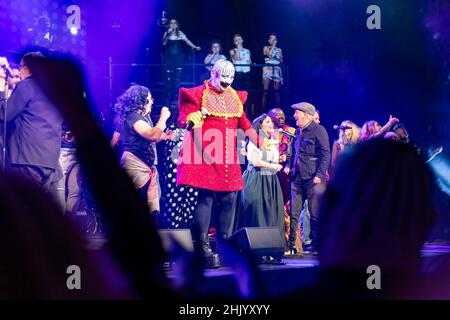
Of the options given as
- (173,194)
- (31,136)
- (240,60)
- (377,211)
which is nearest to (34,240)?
(377,211)

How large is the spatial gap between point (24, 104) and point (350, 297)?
3.35 m

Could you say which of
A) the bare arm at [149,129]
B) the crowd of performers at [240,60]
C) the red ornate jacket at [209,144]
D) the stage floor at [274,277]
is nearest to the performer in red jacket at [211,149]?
the red ornate jacket at [209,144]

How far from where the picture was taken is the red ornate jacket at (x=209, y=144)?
4449 mm

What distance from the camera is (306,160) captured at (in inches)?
230

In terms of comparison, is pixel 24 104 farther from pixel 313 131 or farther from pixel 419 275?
→ pixel 419 275

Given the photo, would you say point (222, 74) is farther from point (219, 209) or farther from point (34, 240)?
point (34, 240)

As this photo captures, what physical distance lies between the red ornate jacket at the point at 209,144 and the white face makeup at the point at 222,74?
49 mm

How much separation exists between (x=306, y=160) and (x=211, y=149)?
157 cm

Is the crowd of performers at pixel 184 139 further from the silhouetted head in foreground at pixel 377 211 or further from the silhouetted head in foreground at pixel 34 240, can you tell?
the silhouetted head in foreground at pixel 34 240

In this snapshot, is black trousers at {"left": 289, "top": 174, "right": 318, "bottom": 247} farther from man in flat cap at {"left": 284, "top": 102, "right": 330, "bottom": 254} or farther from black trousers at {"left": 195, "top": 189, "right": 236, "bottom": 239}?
black trousers at {"left": 195, "top": 189, "right": 236, "bottom": 239}

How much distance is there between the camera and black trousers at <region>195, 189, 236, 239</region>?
4406 millimetres

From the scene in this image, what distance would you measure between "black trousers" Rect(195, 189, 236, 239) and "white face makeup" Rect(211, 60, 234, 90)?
766 mm

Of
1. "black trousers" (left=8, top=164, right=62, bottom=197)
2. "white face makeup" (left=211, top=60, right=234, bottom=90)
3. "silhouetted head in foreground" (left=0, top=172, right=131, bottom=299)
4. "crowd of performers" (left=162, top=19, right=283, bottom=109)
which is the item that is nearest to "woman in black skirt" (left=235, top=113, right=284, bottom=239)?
"white face makeup" (left=211, top=60, right=234, bottom=90)
